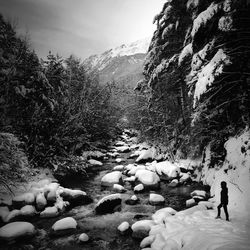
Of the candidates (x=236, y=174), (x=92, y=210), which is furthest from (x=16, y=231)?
(x=236, y=174)

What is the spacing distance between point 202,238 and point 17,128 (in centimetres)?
1095

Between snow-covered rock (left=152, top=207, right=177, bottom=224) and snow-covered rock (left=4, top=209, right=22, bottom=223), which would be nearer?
snow-covered rock (left=152, top=207, right=177, bottom=224)

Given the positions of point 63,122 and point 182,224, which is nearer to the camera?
point 182,224

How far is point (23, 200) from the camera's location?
970 cm

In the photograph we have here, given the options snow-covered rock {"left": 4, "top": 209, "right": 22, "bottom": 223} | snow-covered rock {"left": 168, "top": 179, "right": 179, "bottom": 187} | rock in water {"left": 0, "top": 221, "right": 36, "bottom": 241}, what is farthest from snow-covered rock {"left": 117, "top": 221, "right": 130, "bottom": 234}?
snow-covered rock {"left": 168, "top": 179, "right": 179, "bottom": 187}

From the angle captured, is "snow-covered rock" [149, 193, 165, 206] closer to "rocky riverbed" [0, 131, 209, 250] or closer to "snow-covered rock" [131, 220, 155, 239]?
"rocky riverbed" [0, 131, 209, 250]

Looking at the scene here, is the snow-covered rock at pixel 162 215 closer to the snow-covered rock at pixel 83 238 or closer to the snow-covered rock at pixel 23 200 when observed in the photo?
the snow-covered rock at pixel 83 238

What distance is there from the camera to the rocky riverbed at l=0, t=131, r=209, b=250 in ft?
23.9

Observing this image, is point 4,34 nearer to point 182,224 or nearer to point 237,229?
point 182,224

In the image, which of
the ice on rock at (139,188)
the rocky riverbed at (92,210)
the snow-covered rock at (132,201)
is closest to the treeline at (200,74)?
the rocky riverbed at (92,210)

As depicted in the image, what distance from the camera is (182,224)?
7164mm

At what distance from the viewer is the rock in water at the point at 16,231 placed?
717cm

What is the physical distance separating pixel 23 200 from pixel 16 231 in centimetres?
255

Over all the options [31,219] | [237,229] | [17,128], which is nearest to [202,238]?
[237,229]
